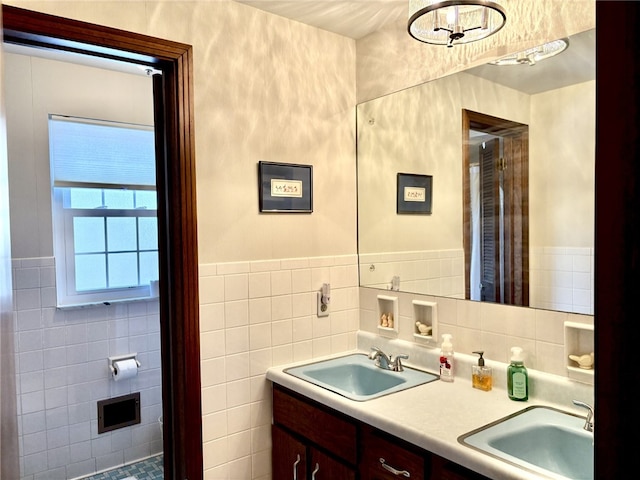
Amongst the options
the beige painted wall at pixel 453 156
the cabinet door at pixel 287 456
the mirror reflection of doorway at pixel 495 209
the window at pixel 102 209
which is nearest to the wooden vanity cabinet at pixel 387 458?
the cabinet door at pixel 287 456

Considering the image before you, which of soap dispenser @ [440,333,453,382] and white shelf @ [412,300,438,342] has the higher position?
white shelf @ [412,300,438,342]

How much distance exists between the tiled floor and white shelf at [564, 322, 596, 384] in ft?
7.69

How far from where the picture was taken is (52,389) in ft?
8.50

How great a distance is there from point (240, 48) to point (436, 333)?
1469mm

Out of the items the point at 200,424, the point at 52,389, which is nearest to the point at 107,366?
the point at 52,389

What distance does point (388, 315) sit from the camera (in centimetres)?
224

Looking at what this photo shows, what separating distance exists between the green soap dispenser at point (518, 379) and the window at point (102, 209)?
2175 mm

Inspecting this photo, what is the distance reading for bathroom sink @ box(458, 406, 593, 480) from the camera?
1.37 m

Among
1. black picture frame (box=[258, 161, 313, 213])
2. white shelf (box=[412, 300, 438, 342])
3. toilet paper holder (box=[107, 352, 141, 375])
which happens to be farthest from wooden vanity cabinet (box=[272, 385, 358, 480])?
toilet paper holder (box=[107, 352, 141, 375])

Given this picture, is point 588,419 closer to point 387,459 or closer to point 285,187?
point 387,459

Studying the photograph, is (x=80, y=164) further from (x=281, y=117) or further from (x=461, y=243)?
(x=461, y=243)

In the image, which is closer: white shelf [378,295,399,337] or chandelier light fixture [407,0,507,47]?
chandelier light fixture [407,0,507,47]

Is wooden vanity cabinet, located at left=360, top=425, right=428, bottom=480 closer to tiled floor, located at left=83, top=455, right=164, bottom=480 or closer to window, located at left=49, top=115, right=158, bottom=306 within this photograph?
tiled floor, located at left=83, top=455, right=164, bottom=480

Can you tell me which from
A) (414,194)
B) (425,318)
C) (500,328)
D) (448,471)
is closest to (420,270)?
(425,318)
